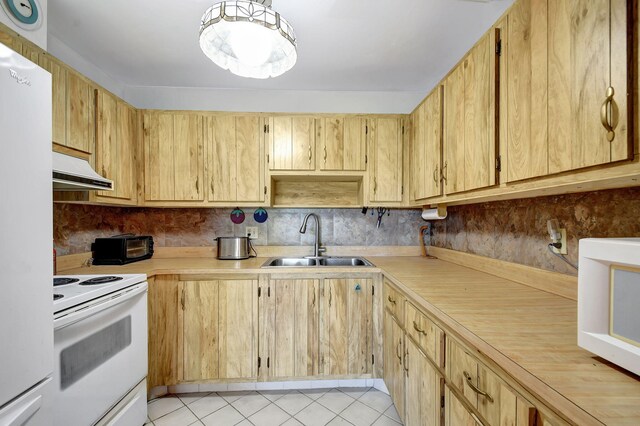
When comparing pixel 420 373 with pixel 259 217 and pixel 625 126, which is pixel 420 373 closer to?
pixel 625 126

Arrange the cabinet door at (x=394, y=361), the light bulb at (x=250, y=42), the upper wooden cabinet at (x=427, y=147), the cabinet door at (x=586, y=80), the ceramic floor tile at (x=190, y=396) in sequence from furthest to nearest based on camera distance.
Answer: the ceramic floor tile at (x=190, y=396) → the upper wooden cabinet at (x=427, y=147) → the cabinet door at (x=394, y=361) → the light bulb at (x=250, y=42) → the cabinet door at (x=586, y=80)

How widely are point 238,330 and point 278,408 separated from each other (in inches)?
22.7

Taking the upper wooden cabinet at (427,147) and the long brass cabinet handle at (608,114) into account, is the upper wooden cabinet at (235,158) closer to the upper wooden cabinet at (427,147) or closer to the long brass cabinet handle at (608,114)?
the upper wooden cabinet at (427,147)

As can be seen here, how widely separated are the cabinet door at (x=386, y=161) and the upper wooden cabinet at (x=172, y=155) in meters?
1.46

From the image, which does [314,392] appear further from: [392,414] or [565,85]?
[565,85]

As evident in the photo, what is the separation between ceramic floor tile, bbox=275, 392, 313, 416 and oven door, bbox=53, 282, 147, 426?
33.3 inches

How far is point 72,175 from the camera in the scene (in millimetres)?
1251

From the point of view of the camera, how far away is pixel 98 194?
1695 millimetres

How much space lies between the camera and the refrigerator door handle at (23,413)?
72cm

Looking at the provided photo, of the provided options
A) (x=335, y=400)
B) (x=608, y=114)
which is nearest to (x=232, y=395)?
(x=335, y=400)

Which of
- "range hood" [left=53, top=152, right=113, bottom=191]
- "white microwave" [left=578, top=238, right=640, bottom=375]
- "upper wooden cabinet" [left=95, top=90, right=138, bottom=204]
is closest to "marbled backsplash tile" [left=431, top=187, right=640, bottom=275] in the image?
"white microwave" [left=578, top=238, right=640, bottom=375]

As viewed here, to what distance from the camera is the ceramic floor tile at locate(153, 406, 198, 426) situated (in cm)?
160

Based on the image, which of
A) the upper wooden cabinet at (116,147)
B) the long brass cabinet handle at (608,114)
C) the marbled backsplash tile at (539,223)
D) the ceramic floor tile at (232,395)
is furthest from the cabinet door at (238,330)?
the long brass cabinet handle at (608,114)

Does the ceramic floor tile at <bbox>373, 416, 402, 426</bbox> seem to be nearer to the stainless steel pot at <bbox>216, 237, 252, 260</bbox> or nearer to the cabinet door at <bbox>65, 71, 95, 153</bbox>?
the stainless steel pot at <bbox>216, 237, 252, 260</bbox>
